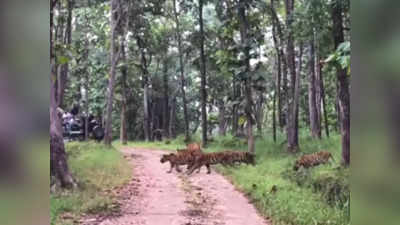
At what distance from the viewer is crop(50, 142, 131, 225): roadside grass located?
329 cm

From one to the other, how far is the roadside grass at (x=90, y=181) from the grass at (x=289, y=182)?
37.0 inches

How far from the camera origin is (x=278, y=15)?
6859mm

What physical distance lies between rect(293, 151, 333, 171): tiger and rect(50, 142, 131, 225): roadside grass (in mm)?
2159

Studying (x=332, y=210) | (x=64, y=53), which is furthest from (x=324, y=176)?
(x=64, y=53)

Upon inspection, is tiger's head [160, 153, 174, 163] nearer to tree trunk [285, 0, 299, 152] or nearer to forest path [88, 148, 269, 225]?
forest path [88, 148, 269, 225]

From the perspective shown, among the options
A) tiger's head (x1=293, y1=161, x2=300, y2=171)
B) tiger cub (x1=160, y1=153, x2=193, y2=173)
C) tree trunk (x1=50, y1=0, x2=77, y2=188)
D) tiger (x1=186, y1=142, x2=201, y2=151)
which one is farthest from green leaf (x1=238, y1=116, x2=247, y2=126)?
tree trunk (x1=50, y1=0, x2=77, y2=188)

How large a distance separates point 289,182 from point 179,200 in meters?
1.25

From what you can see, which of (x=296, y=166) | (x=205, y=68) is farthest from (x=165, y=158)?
(x=296, y=166)

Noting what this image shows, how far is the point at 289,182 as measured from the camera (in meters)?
4.32

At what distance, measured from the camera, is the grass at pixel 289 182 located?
310 cm

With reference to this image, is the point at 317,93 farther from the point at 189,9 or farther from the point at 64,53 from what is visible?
the point at 64,53
